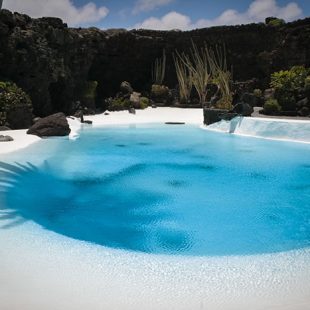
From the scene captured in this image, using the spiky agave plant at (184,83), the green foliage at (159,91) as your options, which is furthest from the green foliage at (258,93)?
the green foliage at (159,91)

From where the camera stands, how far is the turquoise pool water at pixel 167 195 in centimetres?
545

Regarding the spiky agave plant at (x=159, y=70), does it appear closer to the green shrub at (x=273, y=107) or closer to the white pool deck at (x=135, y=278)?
the green shrub at (x=273, y=107)

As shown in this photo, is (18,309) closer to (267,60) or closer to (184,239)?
(184,239)

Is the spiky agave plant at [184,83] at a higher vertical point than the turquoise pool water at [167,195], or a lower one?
higher

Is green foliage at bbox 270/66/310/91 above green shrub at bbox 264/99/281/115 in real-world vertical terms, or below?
above

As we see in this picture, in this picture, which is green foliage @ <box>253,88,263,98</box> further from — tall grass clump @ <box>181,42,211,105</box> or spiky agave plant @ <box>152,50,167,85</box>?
spiky agave plant @ <box>152,50,167,85</box>

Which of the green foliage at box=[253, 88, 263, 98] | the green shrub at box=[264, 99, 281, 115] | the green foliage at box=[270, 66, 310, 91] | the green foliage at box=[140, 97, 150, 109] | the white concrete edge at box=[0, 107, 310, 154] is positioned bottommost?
the white concrete edge at box=[0, 107, 310, 154]

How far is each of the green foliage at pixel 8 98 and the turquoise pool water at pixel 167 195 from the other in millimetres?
3197

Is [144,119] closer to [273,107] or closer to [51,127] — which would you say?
[273,107]

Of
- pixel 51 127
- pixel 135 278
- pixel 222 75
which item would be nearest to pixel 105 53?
pixel 222 75

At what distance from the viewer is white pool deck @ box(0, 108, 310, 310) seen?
3482 millimetres

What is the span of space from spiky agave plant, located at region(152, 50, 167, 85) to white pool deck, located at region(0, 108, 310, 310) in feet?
77.3

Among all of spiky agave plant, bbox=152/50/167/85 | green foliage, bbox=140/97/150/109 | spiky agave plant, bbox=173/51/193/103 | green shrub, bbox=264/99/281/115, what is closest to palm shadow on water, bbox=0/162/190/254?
green shrub, bbox=264/99/281/115

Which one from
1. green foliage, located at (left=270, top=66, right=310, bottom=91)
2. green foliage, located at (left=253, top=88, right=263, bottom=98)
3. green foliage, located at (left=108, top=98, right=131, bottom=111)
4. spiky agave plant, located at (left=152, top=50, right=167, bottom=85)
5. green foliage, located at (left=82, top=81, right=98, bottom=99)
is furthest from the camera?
spiky agave plant, located at (left=152, top=50, right=167, bottom=85)
